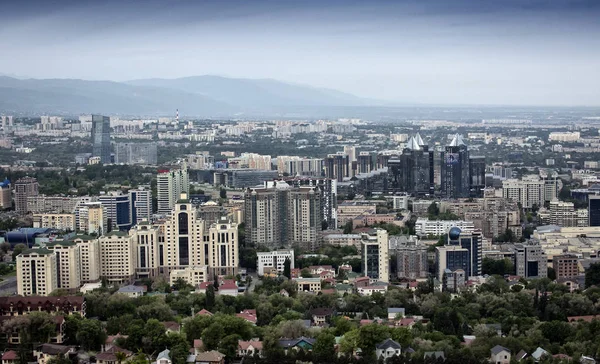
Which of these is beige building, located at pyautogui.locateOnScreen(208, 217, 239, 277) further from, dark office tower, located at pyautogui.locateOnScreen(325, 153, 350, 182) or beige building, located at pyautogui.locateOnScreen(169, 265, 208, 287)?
dark office tower, located at pyautogui.locateOnScreen(325, 153, 350, 182)

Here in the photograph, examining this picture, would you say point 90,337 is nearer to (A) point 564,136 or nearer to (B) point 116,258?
(B) point 116,258

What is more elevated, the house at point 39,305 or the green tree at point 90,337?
the house at point 39,305

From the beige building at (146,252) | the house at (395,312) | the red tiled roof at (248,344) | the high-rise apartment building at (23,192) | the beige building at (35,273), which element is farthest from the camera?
the high-rise apartment building at (23,192)

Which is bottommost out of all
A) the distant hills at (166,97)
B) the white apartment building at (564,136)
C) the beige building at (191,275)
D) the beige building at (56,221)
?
the beige building at (191,275)

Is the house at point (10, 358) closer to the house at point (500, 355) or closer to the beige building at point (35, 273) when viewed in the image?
the beige building at point (35, 273)

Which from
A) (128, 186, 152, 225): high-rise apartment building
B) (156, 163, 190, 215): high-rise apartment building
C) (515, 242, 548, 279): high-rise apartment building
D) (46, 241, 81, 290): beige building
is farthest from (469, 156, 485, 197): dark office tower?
(46, 241, 81, 290): beige building

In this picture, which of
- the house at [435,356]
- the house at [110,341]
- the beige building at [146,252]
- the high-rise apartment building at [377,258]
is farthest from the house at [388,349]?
the beige building at [146,252]
